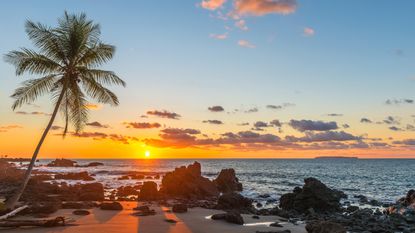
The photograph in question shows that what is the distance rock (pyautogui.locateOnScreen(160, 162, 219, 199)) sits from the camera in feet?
163

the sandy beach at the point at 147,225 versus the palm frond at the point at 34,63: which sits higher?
the palm frond at the point at 34,63

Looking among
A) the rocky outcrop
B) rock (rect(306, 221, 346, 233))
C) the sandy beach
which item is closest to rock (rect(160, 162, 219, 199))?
the rocky outcrop

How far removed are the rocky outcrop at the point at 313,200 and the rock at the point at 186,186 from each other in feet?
44.3

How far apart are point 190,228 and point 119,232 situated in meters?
4.14

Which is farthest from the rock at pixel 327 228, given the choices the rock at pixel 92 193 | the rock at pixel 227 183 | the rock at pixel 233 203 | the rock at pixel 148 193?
the rock at pixel 227 183

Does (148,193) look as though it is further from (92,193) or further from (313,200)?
(313,200)

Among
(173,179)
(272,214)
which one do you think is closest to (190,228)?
(272,214)

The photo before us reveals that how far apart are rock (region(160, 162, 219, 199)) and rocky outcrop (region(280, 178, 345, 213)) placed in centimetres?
1350

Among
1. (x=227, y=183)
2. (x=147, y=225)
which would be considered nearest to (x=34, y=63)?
(x=147, y=225)

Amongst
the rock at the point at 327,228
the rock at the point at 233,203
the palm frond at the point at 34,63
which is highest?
the palm frond at the point at 34,63

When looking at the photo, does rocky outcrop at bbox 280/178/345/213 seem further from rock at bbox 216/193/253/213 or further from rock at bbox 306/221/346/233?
rock at bbox 306/221/346/233

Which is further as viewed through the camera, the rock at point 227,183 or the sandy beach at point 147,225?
the rock at point 227,183

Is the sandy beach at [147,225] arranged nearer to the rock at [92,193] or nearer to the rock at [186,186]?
Answer: the rock at [92,193]

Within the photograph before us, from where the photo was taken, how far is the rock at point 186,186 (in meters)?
49.7
